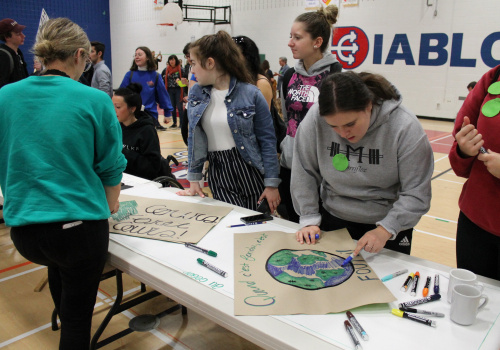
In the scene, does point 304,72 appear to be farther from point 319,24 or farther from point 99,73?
point 99,73

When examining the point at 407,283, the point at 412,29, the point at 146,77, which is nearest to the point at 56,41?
the point at 407,283

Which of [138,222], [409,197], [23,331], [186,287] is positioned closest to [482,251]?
[409,197]

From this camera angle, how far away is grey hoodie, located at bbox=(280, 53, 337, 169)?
209 centimetres

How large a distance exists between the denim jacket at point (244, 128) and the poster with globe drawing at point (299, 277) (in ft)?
1.75

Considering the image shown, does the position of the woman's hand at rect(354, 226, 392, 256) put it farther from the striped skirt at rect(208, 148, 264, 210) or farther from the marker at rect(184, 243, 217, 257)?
the striped skirt at rect(208, 148, 264, 210)

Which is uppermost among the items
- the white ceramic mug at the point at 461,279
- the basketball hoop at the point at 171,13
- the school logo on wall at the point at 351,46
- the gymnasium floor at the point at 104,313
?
the basketball hoop at the point at 171,13

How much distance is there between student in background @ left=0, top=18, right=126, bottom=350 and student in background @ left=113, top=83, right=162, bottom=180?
1326mm

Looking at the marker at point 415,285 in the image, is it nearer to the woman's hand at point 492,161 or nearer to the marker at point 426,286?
the marker at point 426,286

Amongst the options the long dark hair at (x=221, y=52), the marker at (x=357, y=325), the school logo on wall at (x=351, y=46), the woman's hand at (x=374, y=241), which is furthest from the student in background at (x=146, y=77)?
the school logo on wall at (x=351, y=46)

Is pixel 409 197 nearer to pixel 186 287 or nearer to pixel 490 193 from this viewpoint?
pixel 490 193

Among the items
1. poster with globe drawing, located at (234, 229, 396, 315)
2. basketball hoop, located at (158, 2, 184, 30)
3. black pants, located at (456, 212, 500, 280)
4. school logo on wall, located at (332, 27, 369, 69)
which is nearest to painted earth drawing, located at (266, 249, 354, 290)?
poster with globe drawing, located at (234, 229, 396, 315)

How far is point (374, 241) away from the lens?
1284mm

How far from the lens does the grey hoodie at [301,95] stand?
82.1 inches

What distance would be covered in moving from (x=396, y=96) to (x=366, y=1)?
934 cm
